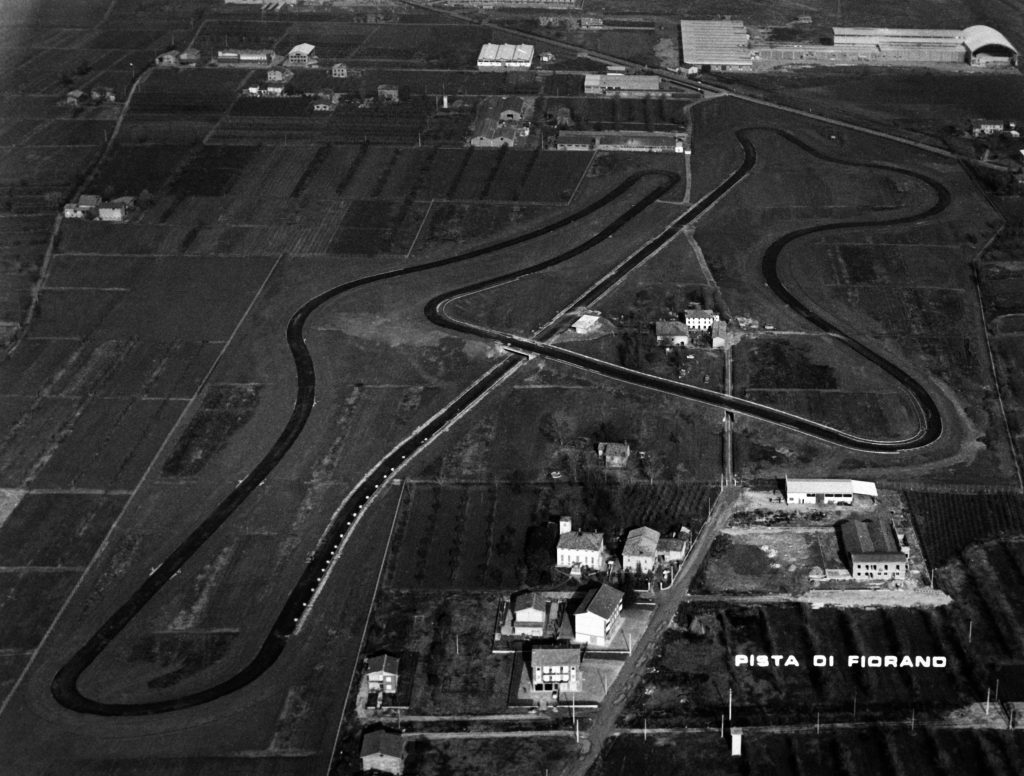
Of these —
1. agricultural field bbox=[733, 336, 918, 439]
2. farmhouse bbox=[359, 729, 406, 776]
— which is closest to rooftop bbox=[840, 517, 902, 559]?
agricultural field bbox=[733, 336, 918, 439]

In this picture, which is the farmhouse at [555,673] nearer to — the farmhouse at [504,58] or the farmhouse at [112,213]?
the farmhouse at [112,213]

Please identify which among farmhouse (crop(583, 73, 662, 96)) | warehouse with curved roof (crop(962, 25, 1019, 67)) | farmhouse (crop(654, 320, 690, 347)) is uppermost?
farmhouse (crop(654, 320, 690, 347))

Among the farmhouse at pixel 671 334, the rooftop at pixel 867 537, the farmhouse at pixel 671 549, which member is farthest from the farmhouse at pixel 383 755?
the farmhouse at pixel 671 334

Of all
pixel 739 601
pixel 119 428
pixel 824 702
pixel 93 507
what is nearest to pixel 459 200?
pixel 119 428

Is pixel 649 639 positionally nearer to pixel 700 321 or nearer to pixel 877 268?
Answer: pixel 700 321

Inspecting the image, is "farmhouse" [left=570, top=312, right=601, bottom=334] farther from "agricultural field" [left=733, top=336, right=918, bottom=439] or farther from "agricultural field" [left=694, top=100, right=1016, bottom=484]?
"agricultural field" [left=694, top=100, right=1016, bottom=484]

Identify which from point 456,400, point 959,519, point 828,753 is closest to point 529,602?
point 828,753
